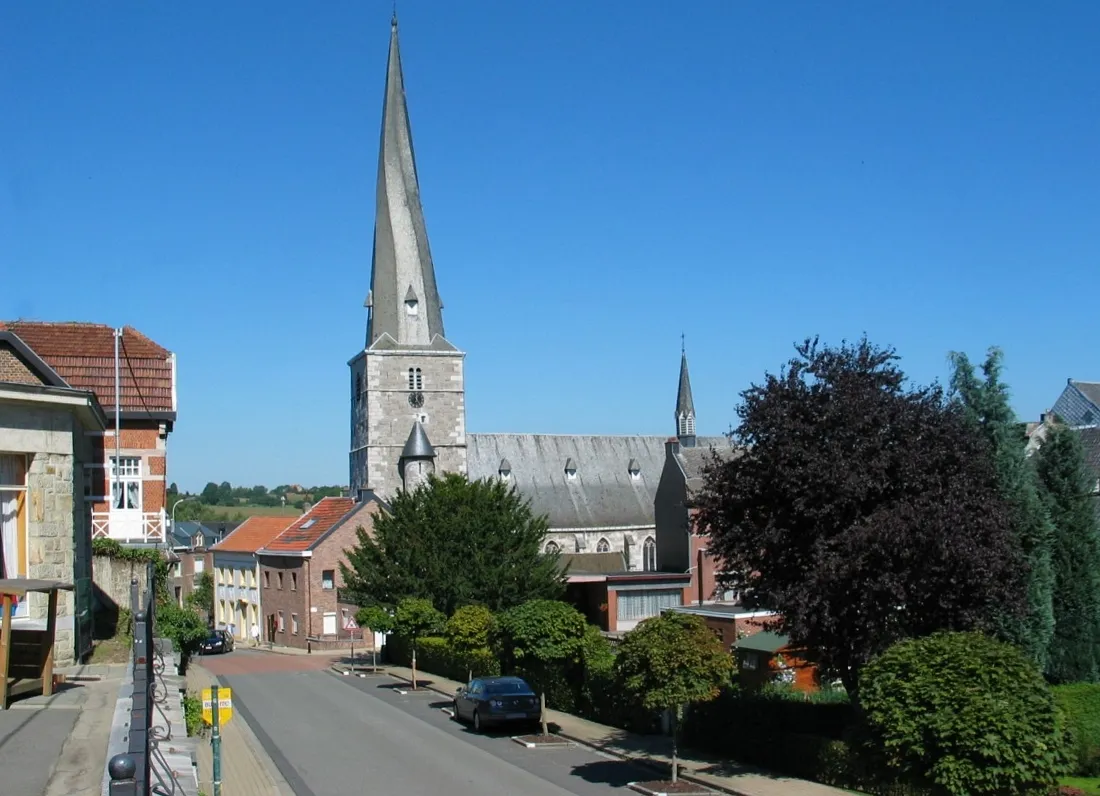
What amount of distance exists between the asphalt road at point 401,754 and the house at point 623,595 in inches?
765

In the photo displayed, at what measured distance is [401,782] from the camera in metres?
21.0

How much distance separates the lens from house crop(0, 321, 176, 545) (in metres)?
23.1

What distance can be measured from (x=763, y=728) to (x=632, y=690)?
2.68 meters

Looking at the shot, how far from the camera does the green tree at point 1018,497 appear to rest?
942 inches

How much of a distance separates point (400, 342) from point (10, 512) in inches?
2342

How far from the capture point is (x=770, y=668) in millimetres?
31172

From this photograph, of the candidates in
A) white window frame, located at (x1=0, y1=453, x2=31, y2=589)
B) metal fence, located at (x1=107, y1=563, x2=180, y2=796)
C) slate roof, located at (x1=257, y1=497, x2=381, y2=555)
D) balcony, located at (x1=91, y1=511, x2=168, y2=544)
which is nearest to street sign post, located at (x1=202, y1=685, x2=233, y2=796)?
metal fence, located at (x1=107, y1=563, x2=180, y2=796)

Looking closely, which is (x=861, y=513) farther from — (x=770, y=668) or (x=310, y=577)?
(x=310, y=577)

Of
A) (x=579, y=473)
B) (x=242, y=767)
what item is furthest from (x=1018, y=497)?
(x=579, y=473)

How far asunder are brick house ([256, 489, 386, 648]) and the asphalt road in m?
21.5

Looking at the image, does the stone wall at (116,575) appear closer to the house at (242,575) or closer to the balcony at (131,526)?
the balcony at (131,526)

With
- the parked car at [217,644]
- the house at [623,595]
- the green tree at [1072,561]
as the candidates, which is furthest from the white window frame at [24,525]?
the house at [623,595]

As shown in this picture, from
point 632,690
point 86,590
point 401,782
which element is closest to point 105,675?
point 86,590

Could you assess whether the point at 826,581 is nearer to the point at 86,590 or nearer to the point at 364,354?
the point at 86,590
